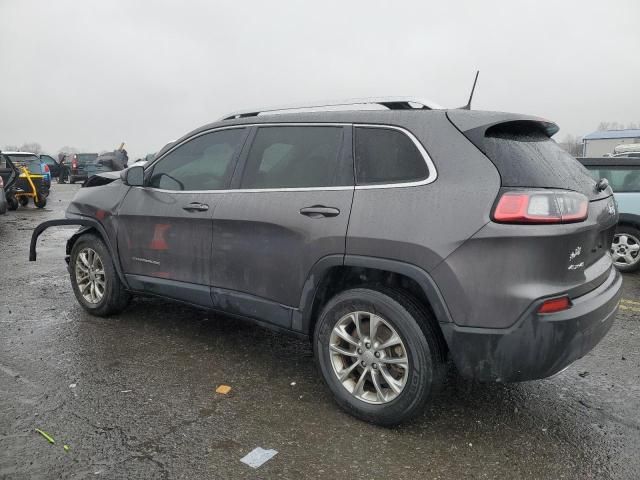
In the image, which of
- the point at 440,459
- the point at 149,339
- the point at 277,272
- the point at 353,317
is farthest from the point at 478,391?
the point at 149,339

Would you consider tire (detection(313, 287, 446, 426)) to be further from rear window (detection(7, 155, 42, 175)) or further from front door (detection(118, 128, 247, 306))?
rear window (detection(7, 155, 42, 175))

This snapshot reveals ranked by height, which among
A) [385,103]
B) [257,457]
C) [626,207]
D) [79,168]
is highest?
[385,103]

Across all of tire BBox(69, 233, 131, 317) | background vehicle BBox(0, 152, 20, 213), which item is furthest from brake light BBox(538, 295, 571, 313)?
background vehicle BBox(0, 152, 20, 213)

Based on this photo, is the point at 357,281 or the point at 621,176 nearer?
the point at 357,281

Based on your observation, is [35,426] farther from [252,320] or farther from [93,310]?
[93,310]

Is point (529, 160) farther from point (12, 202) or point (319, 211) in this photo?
point (12, 202)

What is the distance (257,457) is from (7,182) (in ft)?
39.1

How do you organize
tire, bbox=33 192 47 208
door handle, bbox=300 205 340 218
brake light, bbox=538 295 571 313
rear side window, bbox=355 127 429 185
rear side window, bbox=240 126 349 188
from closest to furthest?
brake light, bbox=538 295 571 313
rear side window, bbox=355 127 429 185
door handle, bbox=300 205 340 218
rear side window, bbox=240 126 349 188
tire, bbox=33 192 47 208

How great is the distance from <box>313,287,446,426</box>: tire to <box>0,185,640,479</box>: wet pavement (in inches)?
6.4

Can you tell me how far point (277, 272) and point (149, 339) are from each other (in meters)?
1.65

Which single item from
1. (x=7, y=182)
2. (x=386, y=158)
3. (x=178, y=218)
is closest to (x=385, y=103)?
(x=386, y=158)

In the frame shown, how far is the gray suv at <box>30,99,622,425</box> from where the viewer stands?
242 cm

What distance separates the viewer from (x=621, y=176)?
6785 millimetres

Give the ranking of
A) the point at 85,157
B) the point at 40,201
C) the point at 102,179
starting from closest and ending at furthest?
the point at 102,179 < the point at 40,201 < the point at 85,157
